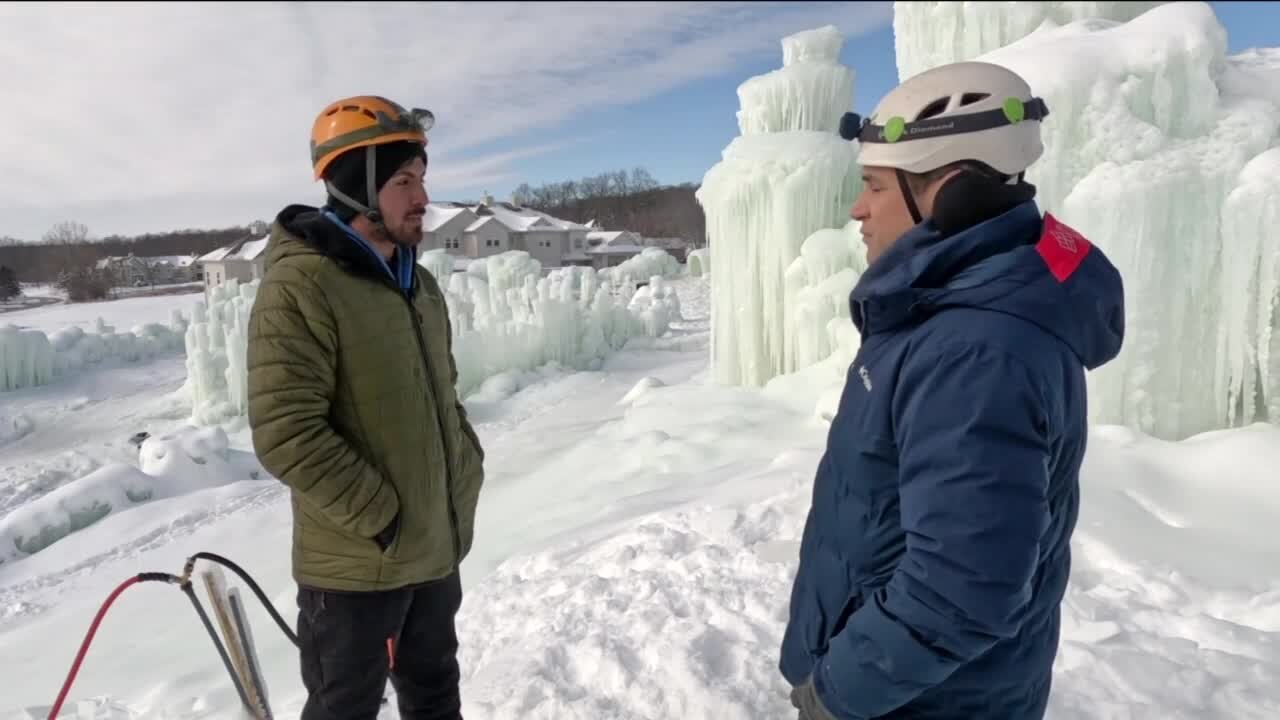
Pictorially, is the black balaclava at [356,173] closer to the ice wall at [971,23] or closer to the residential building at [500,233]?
the ice wall at [971,23]

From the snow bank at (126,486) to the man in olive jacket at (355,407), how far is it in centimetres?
786

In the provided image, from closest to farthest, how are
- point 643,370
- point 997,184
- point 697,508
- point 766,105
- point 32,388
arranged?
point 997,184, point 697,508, point 766,105, point 643,370, point 32,388

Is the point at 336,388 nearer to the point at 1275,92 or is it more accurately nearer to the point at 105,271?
the point at 1275,92

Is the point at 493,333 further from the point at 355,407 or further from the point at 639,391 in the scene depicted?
the point at 355,407

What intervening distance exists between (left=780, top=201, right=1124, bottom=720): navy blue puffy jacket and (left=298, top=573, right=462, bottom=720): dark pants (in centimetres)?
135

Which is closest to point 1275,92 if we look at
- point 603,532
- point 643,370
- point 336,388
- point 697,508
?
point 697,508

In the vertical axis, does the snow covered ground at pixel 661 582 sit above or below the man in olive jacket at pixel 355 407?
below

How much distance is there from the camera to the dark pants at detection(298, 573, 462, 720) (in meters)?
2.11

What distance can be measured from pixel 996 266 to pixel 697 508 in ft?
13.1

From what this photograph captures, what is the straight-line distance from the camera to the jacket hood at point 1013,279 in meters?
1.16

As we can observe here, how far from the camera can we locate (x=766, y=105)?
11336 millimetres

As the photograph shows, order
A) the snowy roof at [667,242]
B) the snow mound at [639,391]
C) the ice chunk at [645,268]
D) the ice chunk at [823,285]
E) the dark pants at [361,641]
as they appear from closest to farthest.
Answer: the dark pants at [361,641]
the ice chunk at [823,285]
the snow mound at [639,391]
the ice chunk at [645,268]
the snowy roof at [667,242]

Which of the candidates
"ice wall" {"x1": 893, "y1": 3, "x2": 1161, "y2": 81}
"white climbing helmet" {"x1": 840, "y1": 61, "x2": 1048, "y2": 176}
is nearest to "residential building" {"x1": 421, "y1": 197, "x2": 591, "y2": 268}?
"ice wall" {"x1": 893, "y1": 3, "x2": 1161, "y2": 81}

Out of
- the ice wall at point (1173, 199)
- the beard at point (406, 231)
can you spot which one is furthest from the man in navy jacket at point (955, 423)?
the ice wall at point (1173, 199)
